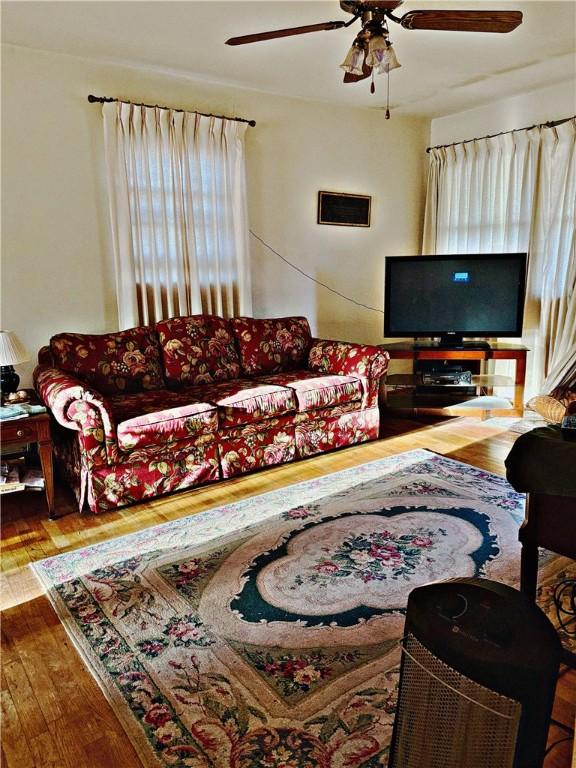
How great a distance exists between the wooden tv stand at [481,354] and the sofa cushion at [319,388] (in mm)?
748

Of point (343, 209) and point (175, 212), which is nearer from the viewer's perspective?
point (175, 212)

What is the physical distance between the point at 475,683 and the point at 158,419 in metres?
2.20

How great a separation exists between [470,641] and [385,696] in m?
0.68

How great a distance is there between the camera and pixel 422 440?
3959mm

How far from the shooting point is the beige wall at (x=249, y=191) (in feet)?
11.0

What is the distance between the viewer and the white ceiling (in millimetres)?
2857

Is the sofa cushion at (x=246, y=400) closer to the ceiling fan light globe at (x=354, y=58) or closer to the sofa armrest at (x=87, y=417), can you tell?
the sofa armrest at (x=87, y=417)

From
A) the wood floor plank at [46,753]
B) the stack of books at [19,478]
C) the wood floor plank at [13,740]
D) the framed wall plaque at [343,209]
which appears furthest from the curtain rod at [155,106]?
the wood floor plank at [46,753]

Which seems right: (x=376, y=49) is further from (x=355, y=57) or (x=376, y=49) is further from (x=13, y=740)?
(x=13, y=740)

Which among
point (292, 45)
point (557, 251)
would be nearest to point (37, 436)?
point (292, 45)

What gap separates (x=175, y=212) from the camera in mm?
3842

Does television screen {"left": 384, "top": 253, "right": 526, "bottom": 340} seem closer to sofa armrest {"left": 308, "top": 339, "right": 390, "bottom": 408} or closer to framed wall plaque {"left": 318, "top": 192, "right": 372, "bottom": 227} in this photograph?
framed wall plaque {"left": 318, "top": 192, "right": 372, "bottom": 227}

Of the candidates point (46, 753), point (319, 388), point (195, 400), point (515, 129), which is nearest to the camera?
point (46, 753)

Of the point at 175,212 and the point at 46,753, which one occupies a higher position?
the point at 175,212
